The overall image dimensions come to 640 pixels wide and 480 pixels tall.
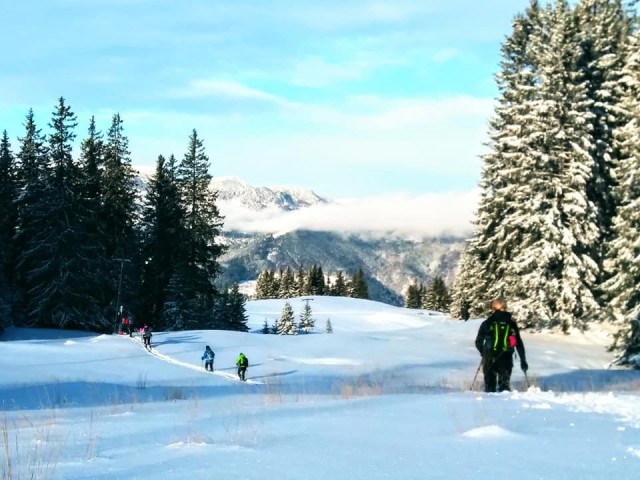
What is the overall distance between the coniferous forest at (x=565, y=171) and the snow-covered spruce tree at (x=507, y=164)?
0.38 feet

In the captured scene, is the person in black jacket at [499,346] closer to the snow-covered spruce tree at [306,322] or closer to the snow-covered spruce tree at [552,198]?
the snow-covered spruce tree at [552,198]

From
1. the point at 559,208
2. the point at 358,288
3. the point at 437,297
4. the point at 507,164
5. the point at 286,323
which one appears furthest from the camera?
the point at 358,288

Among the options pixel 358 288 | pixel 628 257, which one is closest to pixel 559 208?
pixel 628 257

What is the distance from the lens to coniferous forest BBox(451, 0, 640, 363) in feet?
97.0

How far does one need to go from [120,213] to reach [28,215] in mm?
9177

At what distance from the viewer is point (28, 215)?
50.4 meters

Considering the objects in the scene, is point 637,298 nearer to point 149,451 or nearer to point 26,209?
point 149,451

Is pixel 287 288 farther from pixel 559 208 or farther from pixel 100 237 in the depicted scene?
pixel 559 208

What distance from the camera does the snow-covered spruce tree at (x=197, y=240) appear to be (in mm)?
55562

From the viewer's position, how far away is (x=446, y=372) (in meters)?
23.9

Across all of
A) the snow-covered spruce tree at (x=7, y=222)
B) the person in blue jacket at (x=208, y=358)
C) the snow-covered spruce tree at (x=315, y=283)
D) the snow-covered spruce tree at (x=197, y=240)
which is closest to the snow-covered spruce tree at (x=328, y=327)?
the snow-covered spruce tree at (x=197, y=240)

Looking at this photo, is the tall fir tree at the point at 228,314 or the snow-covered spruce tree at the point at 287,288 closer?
the tall fir tree at the point at 228,314

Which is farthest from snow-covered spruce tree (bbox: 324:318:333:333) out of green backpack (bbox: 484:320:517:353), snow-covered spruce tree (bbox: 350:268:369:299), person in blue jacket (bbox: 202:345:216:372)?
green backpack (bbox: 484:320:517:353)

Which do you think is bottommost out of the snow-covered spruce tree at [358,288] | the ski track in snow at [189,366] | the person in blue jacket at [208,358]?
the ski track in snow at [189,366]
